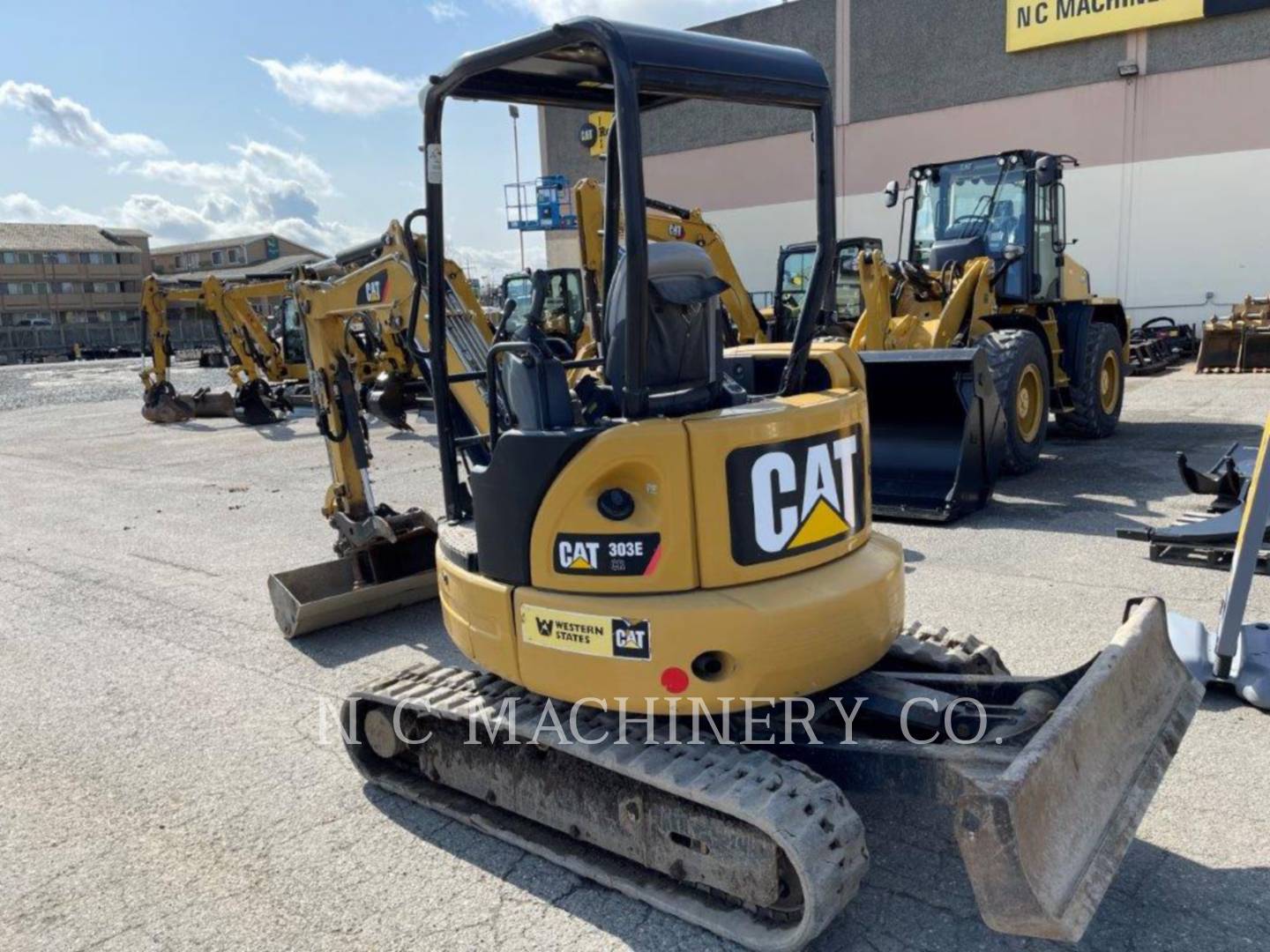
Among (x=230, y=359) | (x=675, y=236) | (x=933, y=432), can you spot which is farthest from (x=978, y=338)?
(x=230, y=359)

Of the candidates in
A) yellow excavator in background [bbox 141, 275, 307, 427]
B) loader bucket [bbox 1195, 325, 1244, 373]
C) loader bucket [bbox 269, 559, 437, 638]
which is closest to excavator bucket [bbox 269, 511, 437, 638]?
loader bucket [bbox 269, 559, 437, 638]

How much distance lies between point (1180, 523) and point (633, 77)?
17.8 feet

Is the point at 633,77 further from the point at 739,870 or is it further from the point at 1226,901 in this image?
the point at 1226,901

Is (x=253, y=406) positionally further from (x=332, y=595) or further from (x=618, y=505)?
(x=618, y=505)

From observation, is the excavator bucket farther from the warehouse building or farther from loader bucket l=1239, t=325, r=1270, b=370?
the warehouse building

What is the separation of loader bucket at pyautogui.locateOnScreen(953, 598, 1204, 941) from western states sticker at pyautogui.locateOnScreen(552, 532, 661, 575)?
1124 mm

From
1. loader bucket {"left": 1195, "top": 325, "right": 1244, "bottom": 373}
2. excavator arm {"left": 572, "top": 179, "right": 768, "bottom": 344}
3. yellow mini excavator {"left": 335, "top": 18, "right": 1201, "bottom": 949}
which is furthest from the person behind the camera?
loader bucket {"left": 1195, "top": 325, "right": 1244, "bottom": 373}

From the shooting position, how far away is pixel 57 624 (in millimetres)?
6285

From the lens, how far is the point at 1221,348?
16656 mm

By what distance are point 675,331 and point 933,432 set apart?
536 centimetres

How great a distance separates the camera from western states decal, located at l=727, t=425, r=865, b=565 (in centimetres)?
304

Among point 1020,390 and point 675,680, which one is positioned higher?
point 1020,390

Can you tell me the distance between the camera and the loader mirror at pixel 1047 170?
33.6 feet

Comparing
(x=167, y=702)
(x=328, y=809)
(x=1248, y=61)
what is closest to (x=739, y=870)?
(x=328, y=809)
